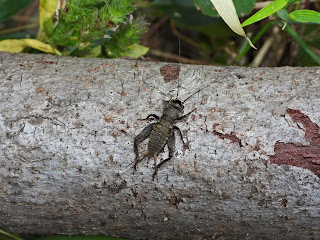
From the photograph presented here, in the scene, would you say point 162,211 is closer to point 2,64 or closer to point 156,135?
point 156,135

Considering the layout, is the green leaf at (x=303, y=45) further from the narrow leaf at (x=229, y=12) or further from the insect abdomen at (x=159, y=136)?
the insect abdomen at (x=159, y=136)

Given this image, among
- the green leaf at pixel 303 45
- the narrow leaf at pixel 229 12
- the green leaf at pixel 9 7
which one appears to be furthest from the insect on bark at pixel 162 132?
the green leaf at pixel 9 7

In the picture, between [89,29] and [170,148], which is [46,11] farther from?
[170,148]

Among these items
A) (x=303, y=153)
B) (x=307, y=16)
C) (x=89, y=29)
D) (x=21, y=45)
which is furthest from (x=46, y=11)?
(x=303, y=153)

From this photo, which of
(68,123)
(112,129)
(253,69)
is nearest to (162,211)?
(112,129)

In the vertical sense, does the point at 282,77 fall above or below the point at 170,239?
above

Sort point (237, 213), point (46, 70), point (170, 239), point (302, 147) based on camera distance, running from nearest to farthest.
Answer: point (302, 147) → point (237, 213) → point (46, 70) → point (170, 239)
